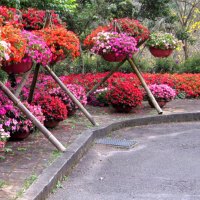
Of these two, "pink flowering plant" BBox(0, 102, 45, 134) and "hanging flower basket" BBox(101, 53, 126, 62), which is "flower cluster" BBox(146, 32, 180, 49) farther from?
"pink flowering plant" BBox(0, 102, 45, 134)

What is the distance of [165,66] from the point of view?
56.2ft

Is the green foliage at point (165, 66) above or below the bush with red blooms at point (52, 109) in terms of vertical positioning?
below

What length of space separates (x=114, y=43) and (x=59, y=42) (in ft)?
6.71

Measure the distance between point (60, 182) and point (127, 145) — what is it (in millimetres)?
2445

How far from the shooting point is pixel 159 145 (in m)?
7.78

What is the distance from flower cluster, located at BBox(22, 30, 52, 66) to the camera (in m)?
6.47

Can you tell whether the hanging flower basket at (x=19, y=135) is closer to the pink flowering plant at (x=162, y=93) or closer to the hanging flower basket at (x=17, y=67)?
the hanging flower basket at (x=17, y=67)

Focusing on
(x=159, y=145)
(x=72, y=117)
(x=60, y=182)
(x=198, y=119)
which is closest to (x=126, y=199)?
(x=60, y=182)

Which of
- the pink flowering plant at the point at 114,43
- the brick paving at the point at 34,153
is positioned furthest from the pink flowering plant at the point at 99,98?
the pink flowering plant at the point at 114,43

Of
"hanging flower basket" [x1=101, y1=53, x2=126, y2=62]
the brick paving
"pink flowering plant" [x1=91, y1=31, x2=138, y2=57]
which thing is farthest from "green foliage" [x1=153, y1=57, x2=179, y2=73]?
"pink flowering plant" [x1=91, y1=31, x2=138, y2=57]

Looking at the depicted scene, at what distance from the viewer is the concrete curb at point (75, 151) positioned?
15.4 feet

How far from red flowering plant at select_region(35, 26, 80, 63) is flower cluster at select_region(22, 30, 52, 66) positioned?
1.76 ft

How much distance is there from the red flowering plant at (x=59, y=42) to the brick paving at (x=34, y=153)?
1448 millimetres

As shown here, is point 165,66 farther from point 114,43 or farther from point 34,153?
point 34,153
